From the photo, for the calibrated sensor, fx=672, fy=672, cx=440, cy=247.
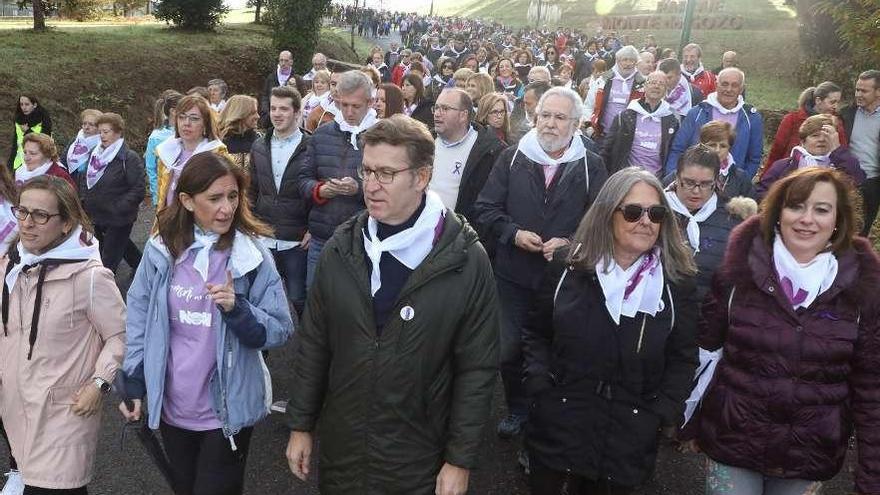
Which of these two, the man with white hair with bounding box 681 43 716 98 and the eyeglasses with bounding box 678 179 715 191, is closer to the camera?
the eyeglasses with bounding box 678 179 715 191

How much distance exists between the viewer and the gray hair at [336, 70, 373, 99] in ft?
16.6

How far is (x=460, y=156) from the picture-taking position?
523cm

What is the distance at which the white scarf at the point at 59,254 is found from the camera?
3.27 meters

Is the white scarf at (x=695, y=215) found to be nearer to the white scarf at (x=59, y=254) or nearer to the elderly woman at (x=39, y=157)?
the white scarf at (x=59, y=254)

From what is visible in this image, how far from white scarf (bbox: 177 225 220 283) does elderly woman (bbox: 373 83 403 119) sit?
3255mm

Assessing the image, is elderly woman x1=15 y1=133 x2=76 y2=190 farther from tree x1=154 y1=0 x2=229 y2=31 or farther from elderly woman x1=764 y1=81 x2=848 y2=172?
tree x1=154 y1=0 x2=229 y2=31

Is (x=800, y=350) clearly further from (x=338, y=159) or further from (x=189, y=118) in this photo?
(x=189, y=118)

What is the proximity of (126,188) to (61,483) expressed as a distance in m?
4.19

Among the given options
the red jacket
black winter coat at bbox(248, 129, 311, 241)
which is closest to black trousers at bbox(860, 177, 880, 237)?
the red jacket

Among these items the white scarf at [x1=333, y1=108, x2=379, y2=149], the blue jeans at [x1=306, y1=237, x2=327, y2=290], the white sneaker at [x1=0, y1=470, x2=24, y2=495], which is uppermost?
the white scarf at [x1=333, y1=108, x2=379, y2=149]

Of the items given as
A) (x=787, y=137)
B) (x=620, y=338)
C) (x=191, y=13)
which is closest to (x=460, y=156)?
(x=620, y=338)

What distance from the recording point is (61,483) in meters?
3.27

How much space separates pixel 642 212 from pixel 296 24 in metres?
20.7

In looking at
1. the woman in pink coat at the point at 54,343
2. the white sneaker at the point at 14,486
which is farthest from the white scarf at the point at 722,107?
the white sneaker at the point at 14,486
